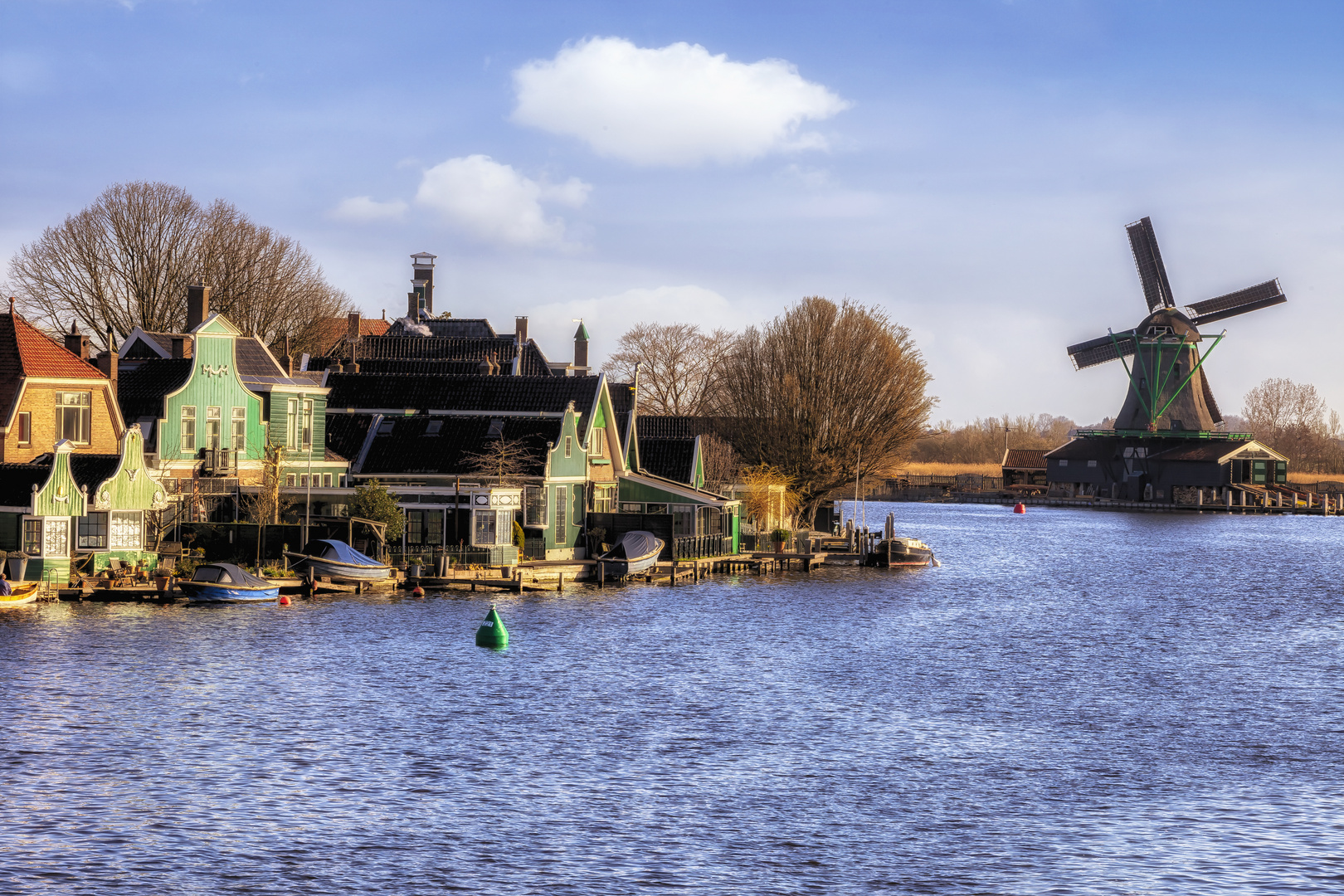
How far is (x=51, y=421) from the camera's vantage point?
2562 inches

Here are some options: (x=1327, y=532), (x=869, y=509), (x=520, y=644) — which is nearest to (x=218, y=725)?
(x=520, y=644)

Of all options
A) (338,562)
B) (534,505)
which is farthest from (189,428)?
(534,505)

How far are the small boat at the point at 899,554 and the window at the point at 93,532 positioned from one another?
46.8 metres

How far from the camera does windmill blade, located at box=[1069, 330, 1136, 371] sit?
578 feet

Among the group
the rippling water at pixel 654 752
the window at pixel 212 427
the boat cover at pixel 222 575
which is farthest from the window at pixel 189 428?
the rippling water at pixel 654 752

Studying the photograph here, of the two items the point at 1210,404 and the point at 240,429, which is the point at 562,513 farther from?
the point at 1210,404

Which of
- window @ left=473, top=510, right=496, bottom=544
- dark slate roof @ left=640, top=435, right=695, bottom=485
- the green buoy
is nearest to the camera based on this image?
the green buoy

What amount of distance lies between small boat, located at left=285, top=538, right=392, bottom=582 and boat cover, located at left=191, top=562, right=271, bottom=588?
3558 millimetres

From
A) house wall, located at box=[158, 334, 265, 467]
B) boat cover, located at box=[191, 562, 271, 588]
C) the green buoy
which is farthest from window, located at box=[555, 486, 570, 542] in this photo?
the green buoy

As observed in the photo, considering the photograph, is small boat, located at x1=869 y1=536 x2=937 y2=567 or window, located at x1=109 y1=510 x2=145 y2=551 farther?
small boat, located at x1=869 y1=536 x2=937 y2=567

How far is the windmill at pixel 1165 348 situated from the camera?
6762 inches

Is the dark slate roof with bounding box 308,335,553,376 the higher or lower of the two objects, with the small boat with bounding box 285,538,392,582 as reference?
higher

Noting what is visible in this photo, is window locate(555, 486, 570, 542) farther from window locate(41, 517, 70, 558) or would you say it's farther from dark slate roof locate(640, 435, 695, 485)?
window locate(41, 517, 70, 558)

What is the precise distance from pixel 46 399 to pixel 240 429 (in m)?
10.1
